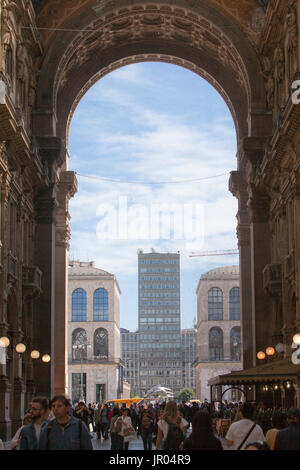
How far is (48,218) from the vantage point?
159 ft

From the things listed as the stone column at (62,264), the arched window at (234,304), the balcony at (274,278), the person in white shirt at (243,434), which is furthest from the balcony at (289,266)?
the arched window at (234,304)

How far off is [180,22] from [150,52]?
453cm

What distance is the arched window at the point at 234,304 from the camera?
127 metres

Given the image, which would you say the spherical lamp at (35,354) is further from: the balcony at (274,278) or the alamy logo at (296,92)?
the alamy logo at (296,92)

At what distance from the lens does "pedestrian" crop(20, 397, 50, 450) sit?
477 inches

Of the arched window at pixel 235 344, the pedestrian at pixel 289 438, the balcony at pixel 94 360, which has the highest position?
the arched window at pixel 235 344

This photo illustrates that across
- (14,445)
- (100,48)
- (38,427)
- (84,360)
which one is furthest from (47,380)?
(84,360)

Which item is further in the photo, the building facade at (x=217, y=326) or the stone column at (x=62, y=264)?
the building facade at (x=217, y=326)

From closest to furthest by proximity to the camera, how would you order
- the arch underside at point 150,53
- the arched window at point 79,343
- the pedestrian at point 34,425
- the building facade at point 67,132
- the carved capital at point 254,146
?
the pedestrian at point 34,425
the building facade at point 67,132
the carved capital at point 254,146
the arch underside at point 150,53
the arched window at point 79,343

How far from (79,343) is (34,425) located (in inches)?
4681

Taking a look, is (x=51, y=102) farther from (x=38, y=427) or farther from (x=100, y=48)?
(x=38, y=427)

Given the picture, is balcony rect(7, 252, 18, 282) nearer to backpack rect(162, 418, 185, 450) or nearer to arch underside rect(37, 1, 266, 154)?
arch underside rect(37, 1, 266, 154)

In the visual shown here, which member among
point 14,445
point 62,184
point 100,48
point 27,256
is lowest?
point 14,445
